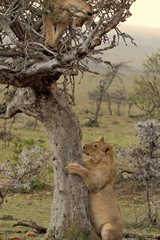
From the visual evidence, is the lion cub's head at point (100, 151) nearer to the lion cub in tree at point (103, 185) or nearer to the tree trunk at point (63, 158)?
the lion cub in tree at point (103, 185)

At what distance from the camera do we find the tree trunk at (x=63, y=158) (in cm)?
930

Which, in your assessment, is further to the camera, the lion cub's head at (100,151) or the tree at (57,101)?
the lion cub's head at (100,151)

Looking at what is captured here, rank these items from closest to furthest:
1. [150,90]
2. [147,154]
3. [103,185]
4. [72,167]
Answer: [103,185] < [72,167] < [147,154] < [150,90]

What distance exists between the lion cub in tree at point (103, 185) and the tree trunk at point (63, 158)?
0.20 metres

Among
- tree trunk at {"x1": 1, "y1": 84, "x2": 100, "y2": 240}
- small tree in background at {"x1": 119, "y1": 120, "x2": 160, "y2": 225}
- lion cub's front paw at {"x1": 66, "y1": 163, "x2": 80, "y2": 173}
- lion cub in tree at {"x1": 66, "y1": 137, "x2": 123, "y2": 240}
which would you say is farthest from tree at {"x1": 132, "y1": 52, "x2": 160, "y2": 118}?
lion cub's front paw at {"x1": 66, "y1": 163, "x2": 80, "y2": 173}

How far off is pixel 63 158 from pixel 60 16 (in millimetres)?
2203

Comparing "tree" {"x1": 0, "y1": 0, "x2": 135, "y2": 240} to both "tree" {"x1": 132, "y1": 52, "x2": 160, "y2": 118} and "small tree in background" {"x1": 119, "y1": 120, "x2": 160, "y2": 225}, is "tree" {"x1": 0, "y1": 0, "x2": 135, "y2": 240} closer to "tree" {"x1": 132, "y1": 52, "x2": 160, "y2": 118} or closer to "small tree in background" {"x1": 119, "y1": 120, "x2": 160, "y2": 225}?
"small tree in background" {"x1": 119, "y1": 120, "x2": 160, "y2": 225}

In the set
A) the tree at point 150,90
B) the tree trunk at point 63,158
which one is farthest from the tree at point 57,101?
the tree at point 150,90

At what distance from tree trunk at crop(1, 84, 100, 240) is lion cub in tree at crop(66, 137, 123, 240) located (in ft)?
0.67

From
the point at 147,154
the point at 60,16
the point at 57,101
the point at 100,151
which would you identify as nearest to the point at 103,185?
the point at 100,151

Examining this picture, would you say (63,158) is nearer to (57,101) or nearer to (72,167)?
(72,167)

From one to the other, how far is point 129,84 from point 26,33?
8717 cm

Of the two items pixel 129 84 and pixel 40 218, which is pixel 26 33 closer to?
pixel 40 218

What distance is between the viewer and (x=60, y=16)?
8508 mm
